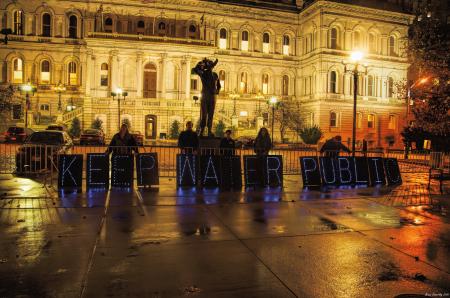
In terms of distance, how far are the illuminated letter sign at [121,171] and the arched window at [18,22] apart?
46141mm

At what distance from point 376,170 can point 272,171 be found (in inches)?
153

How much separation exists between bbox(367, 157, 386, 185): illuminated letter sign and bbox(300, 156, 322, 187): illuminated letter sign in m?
2.10

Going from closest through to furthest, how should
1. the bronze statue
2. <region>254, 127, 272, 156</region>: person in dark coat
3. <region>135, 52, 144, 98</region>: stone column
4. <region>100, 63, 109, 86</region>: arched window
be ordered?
1. the bronze statue
2. <region>254, 127, 272, 156</region>: person in dark coat
3. <region>135, 52, 144, 98</region>: stone column
4. <region>100, 63, 109, 86</region>: arched window

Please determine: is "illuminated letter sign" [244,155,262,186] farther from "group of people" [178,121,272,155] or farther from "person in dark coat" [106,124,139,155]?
"person in dark coat" [106,124,139,155]

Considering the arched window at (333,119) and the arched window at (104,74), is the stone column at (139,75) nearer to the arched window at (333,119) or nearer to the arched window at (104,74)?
the arched window at (104,74)

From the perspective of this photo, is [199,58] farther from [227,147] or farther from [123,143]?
[123,143]

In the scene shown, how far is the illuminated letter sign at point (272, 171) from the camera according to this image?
513 inches

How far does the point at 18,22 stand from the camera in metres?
50.2

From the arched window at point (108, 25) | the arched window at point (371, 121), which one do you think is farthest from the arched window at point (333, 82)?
the arched window at point (108, 25)

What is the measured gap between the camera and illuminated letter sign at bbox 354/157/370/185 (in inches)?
544

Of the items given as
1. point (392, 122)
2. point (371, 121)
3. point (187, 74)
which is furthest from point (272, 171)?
point (392, 122)

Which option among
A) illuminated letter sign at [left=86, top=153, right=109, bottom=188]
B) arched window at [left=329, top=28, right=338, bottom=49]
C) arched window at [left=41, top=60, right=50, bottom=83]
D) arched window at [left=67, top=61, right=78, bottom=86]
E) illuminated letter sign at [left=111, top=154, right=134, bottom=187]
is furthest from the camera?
arched window at [left=329, top=28, right=338, bottom=49]

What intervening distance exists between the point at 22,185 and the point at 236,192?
6517 mm

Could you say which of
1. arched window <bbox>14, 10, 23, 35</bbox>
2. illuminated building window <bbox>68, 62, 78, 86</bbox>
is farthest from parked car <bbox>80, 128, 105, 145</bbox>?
arched window <bbox>14, 10, 23, 35</bbox>
